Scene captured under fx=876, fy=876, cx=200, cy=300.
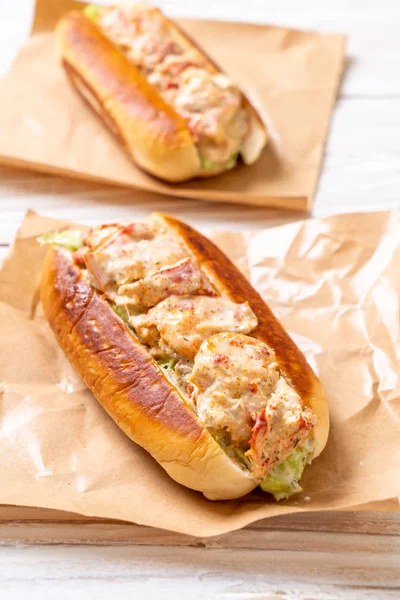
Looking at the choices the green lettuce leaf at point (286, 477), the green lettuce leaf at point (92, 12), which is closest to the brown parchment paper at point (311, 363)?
the green lettuce leaf at point (286, 477)

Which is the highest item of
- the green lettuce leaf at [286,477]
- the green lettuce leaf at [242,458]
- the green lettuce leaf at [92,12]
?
the green lettuce leaf at [92,12]

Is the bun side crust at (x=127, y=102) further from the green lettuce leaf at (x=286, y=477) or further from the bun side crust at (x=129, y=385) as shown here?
the green lettuce leaf at (x=286, y=477)

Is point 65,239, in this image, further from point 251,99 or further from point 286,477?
point 251,99

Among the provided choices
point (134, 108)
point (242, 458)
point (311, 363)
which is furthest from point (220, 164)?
point (242, 458)

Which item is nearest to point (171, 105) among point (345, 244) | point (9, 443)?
point (345, 244)

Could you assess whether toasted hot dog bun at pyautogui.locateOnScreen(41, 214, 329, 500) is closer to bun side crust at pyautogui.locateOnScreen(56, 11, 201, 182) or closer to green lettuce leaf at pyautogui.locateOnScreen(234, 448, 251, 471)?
green lettuce leaf at pyautogui.locateOnScreen(234, 448, 251, 471)

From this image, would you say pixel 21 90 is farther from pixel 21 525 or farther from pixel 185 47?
pixel 21 525
